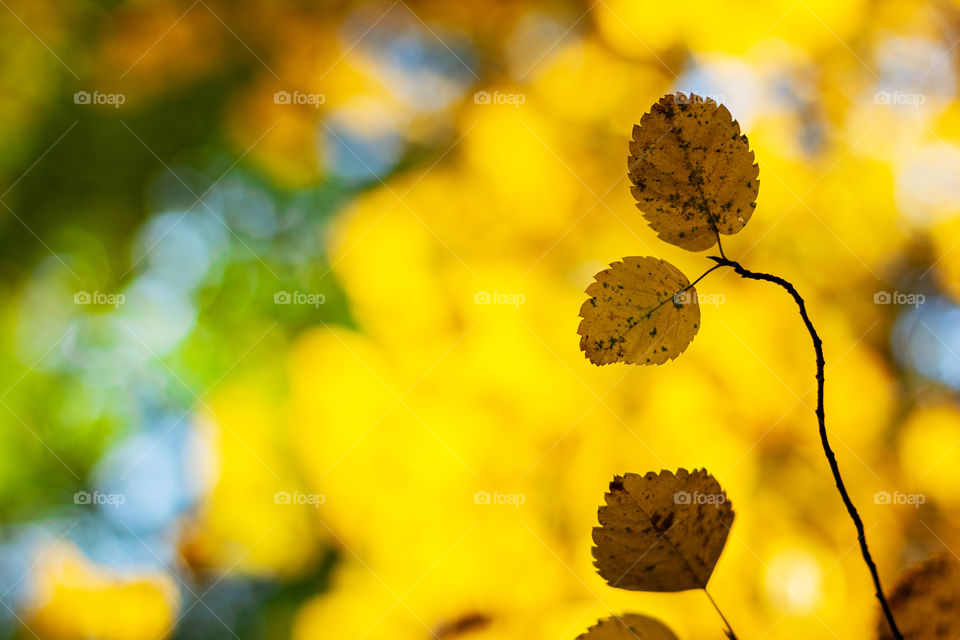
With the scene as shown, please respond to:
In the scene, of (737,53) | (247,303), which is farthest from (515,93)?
(247,303)

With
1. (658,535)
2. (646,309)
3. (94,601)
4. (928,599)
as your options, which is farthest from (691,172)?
(94,601)

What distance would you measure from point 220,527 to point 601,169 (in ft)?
1.72

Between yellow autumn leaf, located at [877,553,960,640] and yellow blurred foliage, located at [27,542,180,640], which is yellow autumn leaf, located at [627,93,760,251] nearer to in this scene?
yellow autumn leaf, located at [877,553,960,640]

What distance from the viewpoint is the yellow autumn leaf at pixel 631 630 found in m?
0.29

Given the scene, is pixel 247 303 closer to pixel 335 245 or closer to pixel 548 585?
pixel 335 245

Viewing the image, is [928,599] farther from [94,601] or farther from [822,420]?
[94,601]

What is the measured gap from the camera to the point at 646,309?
30 centimetres

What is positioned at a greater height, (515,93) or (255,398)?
(515,93)

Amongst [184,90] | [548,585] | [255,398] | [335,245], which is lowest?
[548,585]

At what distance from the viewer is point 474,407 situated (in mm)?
650

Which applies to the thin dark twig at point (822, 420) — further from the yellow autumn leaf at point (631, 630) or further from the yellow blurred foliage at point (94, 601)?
the yellow blurred foliage at point (94, 601)

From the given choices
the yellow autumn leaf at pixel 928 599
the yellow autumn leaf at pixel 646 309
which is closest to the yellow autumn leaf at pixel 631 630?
the yellow autumn leaf at pixel 646 309

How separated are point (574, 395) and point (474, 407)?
10 cm

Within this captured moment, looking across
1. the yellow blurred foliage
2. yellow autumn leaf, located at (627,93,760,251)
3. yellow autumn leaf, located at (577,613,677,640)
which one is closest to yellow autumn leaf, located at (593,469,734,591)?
yellow autumn leaf, located at (577,613,677,640)
